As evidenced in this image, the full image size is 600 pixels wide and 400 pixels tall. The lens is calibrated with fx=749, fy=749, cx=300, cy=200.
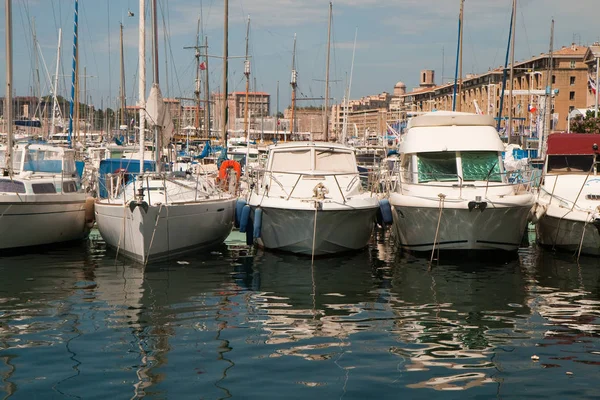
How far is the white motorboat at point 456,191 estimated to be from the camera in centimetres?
1808

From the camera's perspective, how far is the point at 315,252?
18844 millimetres

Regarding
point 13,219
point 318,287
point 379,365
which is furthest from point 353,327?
point 13,219

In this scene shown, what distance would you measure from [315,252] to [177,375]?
935 cm

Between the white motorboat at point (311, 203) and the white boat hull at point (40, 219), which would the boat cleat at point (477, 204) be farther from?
the white boat hull at point (40, 219)

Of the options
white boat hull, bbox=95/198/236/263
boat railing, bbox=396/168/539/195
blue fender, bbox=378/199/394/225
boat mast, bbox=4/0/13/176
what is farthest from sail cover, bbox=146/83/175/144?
boat railing, bbox=396/168/539/195

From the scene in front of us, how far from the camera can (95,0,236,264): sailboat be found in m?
17.6

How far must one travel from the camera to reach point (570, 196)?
64.5ft

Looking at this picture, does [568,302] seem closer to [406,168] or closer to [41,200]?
[406,168]

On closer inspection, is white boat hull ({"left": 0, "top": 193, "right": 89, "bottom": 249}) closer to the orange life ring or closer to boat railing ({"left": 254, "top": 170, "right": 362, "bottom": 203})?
the orange life ring

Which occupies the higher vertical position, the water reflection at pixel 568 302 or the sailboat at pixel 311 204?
the sailboat at pixel 311 204

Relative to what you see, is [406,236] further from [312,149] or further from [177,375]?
[177,375]

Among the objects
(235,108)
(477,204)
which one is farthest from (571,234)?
(235,108)

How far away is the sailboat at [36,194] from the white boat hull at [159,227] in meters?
1.44

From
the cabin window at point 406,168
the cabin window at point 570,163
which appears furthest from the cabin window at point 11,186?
the cabin window at point 570,163
